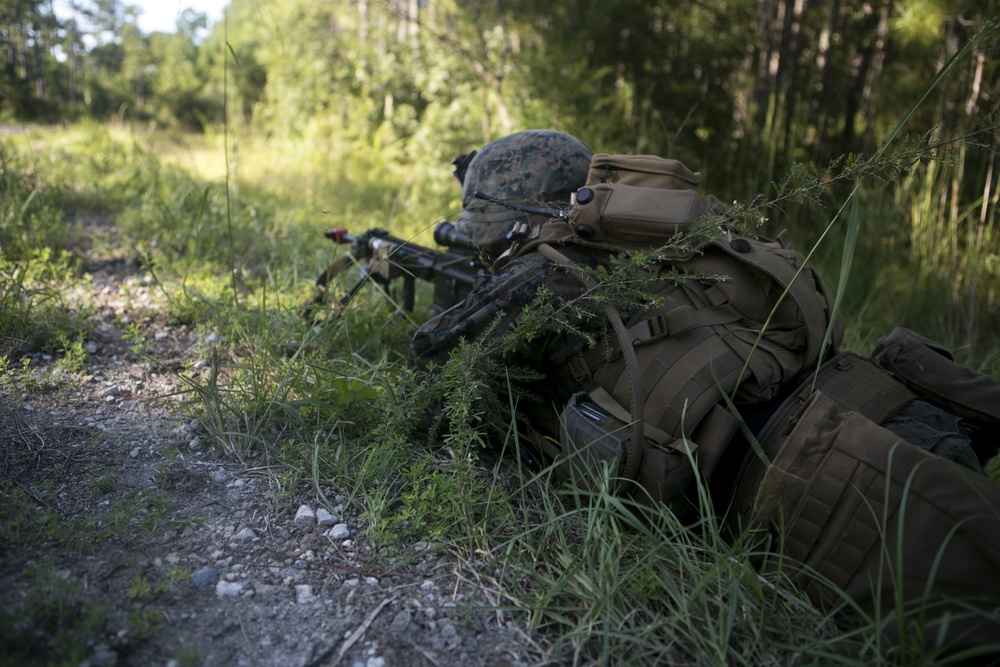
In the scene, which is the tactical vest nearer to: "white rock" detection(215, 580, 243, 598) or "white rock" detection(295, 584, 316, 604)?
"white rock" detection(295, 584, 316, 604)

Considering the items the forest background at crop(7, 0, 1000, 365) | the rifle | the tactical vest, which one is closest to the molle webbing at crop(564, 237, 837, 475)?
the tactical vest

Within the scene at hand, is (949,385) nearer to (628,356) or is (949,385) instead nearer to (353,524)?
(628,356)

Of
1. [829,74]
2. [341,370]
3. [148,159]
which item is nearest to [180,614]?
[341,370]

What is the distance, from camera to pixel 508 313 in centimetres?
221

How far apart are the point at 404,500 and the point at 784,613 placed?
3.53ft

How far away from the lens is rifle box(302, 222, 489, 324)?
302 centimetres

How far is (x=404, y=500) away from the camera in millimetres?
2014

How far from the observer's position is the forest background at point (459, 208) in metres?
1.76

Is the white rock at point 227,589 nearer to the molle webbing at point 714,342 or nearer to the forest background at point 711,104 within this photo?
the molle webbing at point 714,342

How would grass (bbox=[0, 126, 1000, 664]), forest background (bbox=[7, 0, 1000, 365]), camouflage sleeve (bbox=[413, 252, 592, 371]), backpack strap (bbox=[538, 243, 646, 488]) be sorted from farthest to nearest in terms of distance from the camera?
1. forest background (bbox=[7, 0, 1000, 365])
2. camouflage sleeve (bbox=[413, 252, 592, 371])
3. backpack strap (bbox=[538, 243, 646, 488])
4. grass (bbox=[0, 126, 1000, 664])

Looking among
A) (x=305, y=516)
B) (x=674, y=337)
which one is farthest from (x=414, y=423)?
(x=674, y=337)

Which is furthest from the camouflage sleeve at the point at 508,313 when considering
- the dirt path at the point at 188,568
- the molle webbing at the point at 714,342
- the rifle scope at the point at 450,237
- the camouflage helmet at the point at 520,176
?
the rifle scope at the point at 450,237

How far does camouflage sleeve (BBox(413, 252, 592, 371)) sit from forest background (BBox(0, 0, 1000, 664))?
7.7 inches

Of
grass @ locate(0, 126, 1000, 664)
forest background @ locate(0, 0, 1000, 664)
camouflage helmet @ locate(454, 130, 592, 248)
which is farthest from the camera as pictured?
camouflage helmet @ locate(454, 130, 592, 248)
